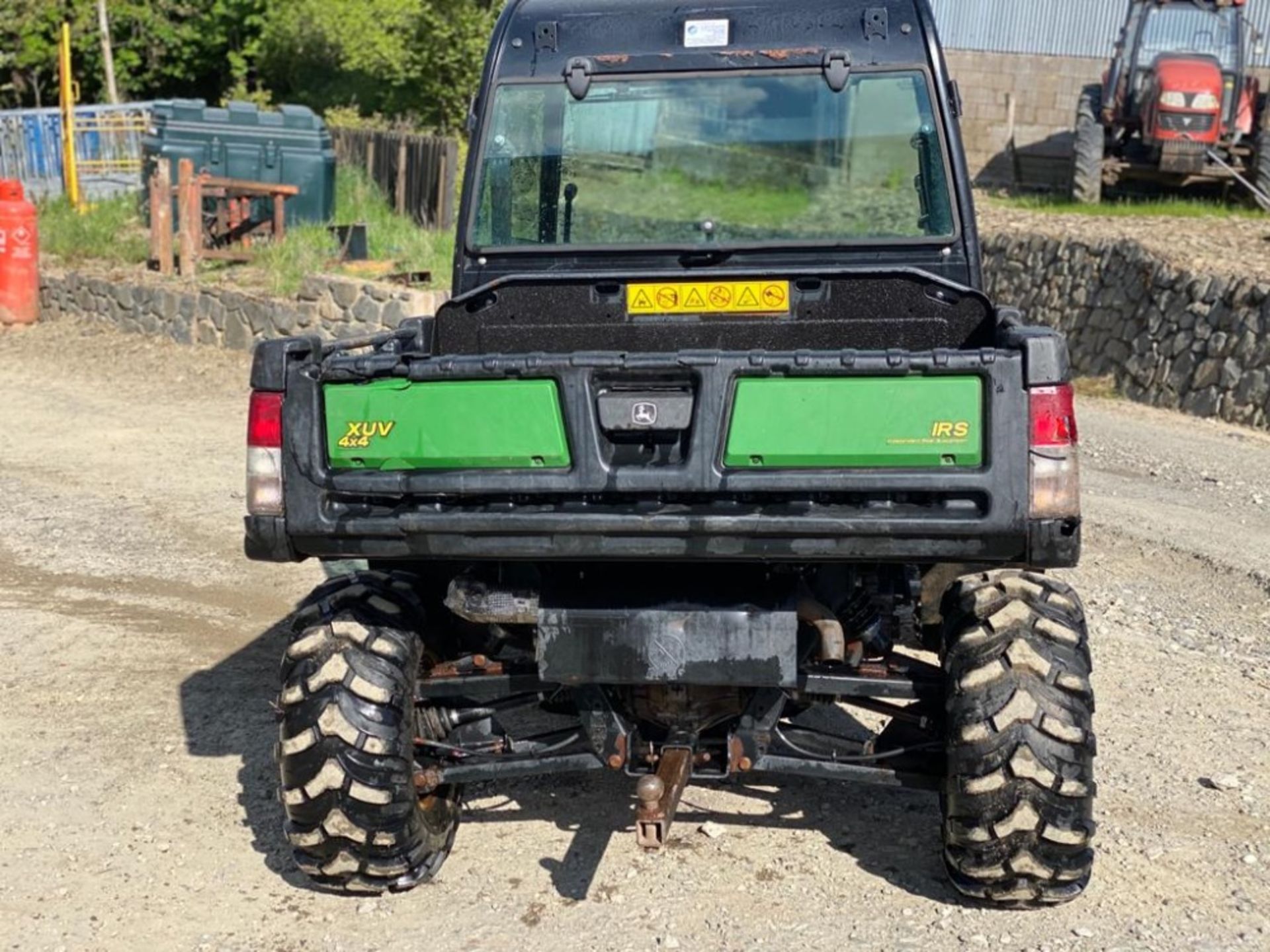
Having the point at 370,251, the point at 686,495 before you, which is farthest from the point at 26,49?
the point at 686,495

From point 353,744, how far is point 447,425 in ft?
3.11

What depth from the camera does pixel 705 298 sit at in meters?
5.20

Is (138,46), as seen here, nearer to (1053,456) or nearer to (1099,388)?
(1099,388)

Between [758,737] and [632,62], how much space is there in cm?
234

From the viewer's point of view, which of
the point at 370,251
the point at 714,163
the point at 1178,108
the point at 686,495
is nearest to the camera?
the point at 686,495

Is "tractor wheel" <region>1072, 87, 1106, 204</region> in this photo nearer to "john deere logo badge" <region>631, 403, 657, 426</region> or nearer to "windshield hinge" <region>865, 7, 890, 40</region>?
"windshield hinge" <region>865, 7, 890, 40</region>

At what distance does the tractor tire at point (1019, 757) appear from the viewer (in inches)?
171

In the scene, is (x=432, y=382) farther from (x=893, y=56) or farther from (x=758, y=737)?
(x=893, y=56)

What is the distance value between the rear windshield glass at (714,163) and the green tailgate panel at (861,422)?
1.40m

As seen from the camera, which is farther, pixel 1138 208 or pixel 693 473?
pixel 1138 208

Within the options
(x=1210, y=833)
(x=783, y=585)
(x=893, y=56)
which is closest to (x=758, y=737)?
(x=783, y=585)

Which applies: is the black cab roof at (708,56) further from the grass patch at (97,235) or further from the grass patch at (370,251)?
the grass patch at (97,235)

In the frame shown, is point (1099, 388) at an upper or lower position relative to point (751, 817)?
lower

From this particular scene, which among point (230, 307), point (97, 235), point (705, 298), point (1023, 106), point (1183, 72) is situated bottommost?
point (230, 307)
